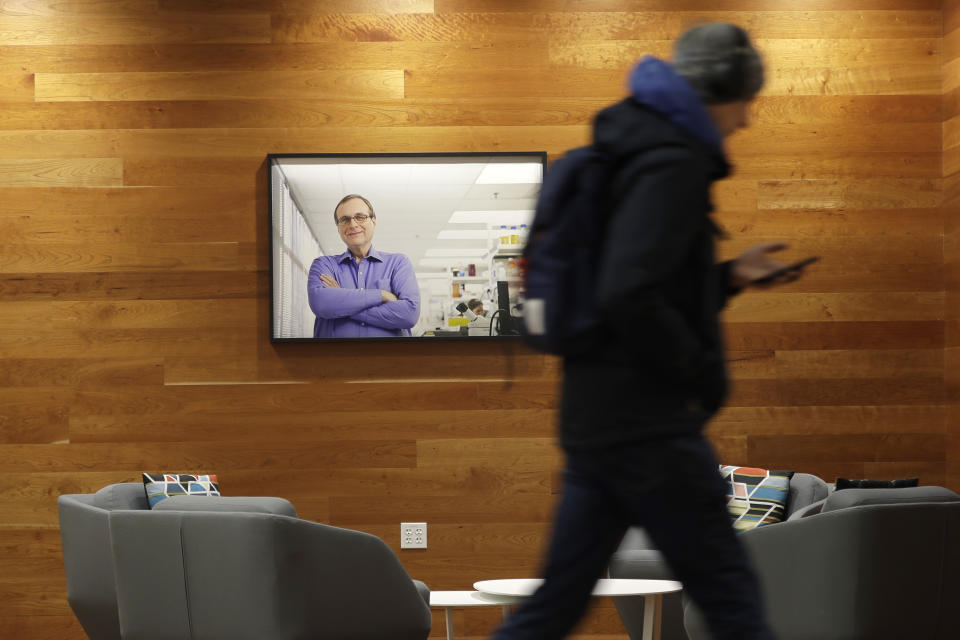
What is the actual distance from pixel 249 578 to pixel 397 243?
2.16 metres

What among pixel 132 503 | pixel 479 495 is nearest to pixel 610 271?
pixel 132 503

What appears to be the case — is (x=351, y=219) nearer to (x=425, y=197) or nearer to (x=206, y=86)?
(x=425, y=197)

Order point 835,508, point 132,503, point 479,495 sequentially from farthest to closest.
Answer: point 479,495
point 132,503
point 835,508

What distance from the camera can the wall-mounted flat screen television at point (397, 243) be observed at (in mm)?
4855

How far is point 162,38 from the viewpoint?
4945 millimetres

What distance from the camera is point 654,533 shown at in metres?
1.60

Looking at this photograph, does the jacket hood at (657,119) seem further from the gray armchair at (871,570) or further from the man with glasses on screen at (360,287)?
the man with glasses on screen at (360,287)

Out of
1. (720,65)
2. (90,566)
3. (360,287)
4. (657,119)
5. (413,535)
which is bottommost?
(413,535)

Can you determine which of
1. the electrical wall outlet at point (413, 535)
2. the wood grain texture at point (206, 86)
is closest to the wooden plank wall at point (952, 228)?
the electrical wall outlet at point (413, 535)

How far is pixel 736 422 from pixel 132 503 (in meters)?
2.71

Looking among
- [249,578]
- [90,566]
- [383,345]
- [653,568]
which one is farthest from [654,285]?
[383,345]

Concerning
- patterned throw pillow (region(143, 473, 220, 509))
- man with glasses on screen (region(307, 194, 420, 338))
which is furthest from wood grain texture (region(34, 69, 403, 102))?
patterned throw pillow (region(143, 473, 220, 509))

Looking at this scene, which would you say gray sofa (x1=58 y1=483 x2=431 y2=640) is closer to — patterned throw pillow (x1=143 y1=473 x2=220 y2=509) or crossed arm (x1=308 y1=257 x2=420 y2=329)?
patterned throw pillow (x1=143 y1=473 x2=220 y2=509)

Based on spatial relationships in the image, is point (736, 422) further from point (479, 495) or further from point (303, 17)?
point (303, 17)
